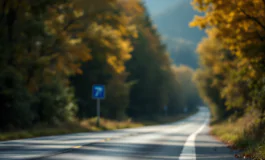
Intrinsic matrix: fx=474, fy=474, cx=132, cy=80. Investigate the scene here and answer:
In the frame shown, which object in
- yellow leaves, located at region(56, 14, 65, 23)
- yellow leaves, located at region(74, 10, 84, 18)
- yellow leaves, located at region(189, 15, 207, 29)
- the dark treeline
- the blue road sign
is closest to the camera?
yellow leaves, located at region(189, 15, 207, 29)

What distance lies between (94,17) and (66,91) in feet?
18.7

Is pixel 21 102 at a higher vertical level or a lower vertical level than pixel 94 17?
lower

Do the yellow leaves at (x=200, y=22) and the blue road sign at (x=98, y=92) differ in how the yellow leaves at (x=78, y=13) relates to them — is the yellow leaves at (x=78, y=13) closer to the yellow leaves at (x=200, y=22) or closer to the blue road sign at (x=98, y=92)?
the blue road sign at (x=98, y=92)

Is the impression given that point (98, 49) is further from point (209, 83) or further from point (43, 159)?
point (209, 83)

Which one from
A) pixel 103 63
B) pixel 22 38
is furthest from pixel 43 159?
pixel 103 63

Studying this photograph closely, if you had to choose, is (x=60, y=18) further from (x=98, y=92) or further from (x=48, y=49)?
(x=98, y=92)

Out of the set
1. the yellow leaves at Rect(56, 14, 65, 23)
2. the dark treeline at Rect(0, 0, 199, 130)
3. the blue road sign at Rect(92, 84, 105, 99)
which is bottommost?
the blue road sign at Rect(92, 84, 105, 99)

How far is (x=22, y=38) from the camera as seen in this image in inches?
1101

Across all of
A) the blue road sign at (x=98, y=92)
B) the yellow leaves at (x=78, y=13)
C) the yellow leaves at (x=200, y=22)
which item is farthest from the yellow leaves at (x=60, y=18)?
the yellow leaves at (x=200, y=22)

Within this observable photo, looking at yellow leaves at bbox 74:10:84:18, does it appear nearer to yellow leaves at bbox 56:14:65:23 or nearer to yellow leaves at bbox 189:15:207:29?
yellow leaves at bbox 56:14:65:23

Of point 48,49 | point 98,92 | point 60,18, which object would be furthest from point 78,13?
point 98,92

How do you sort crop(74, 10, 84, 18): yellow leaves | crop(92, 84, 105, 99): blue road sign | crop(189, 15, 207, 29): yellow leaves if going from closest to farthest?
crop(189, 15, 207, 29): yellow leaves
crop(74, 10, 84, 18): yellow leaves
crop(92, 84, 105, 99): blue road sign

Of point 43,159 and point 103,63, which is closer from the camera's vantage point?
point 43,159

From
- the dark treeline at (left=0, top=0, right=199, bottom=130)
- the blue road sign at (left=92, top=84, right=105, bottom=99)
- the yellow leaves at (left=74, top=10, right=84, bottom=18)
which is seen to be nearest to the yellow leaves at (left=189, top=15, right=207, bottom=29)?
the dark treeline at (left=0, top=0, right=199, bottom=130)
